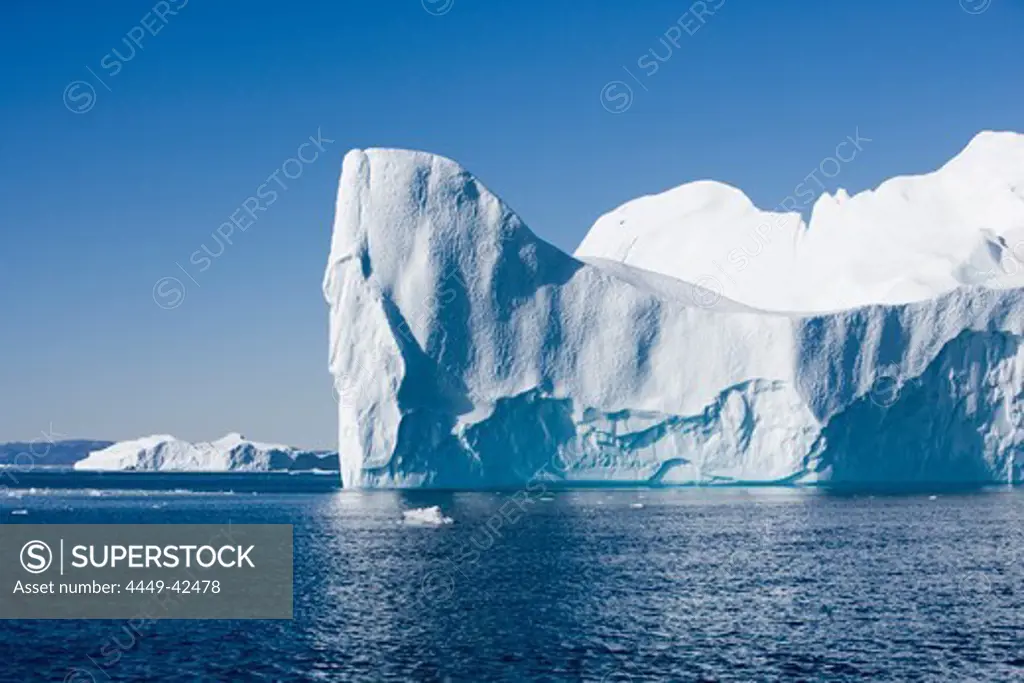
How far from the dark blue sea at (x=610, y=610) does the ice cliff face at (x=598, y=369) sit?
45.5ft

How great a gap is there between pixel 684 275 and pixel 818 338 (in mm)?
27665

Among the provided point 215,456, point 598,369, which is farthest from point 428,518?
point 215,456

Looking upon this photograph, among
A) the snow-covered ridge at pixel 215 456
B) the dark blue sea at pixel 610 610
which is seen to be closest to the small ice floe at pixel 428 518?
the dark blue sea at pixel 610 610

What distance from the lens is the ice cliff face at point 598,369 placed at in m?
59.4

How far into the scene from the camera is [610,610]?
24.8 meters

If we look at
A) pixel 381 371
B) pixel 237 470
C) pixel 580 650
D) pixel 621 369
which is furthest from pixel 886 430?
pixel 237 470

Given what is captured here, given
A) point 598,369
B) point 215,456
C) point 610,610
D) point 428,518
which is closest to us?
point 610,610

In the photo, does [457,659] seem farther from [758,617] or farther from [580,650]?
[758,617]

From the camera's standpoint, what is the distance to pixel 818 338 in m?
61.3

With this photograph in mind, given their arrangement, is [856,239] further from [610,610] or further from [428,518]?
[610,610]

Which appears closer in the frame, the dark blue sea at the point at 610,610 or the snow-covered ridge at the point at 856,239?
the dark blue sea at the point at 610,610

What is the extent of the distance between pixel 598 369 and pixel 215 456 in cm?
8270

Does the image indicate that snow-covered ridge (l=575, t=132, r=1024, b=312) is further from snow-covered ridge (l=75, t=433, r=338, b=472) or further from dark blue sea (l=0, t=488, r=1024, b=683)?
snow-covered ridge (l=75, t=433, r=338, b=472)

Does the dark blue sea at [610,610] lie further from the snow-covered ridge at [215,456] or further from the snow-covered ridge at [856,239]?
the snow-covered ridge at [215,456]
